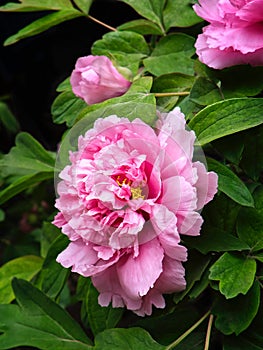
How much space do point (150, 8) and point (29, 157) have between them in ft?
0.70

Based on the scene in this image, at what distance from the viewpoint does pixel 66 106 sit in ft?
2.30

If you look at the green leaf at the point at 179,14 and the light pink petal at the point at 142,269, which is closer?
the light pink petal at the point at 142,269

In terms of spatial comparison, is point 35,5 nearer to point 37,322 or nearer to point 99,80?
point 99,80

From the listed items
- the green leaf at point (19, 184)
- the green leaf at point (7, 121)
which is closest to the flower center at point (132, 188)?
the green leaf at point (19, 184)

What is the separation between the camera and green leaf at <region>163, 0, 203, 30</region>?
2.36ft

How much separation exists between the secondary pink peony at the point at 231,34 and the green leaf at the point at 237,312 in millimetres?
184

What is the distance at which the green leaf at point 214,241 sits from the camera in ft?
1.83

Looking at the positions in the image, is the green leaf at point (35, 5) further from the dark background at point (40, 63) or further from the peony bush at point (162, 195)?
the dark background at point (40, 63)

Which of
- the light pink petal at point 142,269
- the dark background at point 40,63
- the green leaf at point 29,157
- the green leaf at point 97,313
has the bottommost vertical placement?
the dark background at point 40,63

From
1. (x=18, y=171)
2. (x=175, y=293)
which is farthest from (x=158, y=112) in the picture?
(x=18, y=171)

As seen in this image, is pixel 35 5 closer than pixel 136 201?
No

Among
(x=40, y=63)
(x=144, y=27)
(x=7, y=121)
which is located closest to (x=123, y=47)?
(x=144, y=27)

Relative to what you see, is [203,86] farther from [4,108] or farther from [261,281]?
[4,108]

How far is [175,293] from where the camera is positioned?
0.57 meters
